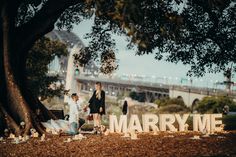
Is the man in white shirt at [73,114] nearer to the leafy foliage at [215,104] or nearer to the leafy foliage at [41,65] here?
the leafy foliage at [41,65]

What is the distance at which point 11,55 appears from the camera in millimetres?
16750

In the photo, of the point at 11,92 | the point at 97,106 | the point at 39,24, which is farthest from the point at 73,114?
the point at 39,24

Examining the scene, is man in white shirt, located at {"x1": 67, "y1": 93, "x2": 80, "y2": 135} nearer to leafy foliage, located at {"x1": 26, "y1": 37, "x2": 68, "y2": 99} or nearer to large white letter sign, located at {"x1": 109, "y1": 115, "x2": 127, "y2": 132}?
large white letter sign, located at {"x1": 109, "y1": 115, "x2": 127, "y2": 132}

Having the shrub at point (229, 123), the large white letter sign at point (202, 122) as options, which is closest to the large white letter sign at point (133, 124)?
the large white letter sign at point (202, 122)

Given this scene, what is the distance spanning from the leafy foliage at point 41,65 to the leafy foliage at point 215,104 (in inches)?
670

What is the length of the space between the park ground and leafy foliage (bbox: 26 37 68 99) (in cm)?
2342

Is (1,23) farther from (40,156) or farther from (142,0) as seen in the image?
(142,0)

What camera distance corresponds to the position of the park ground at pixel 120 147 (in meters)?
11.2

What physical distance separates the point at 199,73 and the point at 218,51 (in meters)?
1.69

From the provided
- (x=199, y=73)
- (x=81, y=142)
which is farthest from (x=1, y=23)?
(x=199, y=73)

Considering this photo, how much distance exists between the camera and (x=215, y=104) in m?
44.4

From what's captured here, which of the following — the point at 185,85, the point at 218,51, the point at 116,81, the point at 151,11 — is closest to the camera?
the point at 151,11

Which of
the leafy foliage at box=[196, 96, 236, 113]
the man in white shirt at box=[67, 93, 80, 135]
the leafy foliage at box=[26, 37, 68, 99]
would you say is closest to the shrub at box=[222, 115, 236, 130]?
the man in white shirt at box=[67, 93, 80, 135]

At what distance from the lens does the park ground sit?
442 inches
